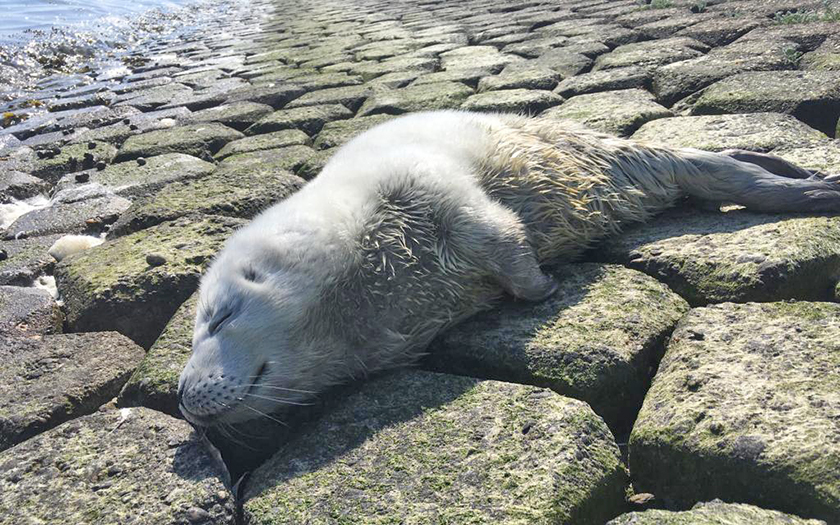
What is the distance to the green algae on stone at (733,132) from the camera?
366cm

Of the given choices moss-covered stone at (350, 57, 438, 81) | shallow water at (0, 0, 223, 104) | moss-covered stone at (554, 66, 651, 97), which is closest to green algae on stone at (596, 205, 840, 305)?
Result: moss-covered stone at (554, 66, 651, 97)

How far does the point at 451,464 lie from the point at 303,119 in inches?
156

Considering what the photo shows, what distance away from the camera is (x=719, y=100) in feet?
14.1

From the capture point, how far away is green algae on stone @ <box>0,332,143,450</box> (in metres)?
2.50

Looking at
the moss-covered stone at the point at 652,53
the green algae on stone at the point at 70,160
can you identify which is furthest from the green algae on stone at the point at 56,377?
the moss-covered stone at the point at 652,53

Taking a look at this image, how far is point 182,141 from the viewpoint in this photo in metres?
5.36

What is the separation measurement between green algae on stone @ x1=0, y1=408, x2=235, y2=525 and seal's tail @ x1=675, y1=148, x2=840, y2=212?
227 centimetres

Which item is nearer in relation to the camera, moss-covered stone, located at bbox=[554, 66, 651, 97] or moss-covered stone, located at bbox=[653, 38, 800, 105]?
moss-covered stone, located at bbox=[653, 38, 800, 105]

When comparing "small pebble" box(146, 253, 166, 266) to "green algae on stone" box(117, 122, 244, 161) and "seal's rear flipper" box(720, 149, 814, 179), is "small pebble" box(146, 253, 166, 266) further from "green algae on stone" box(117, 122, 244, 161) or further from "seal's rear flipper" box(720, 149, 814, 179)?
"seal's rear flipper" box(720, 149, 814, 179)

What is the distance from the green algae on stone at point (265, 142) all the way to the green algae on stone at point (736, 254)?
2.59m

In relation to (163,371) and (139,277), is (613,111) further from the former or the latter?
(163,371)

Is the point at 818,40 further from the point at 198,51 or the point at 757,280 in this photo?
the point at 198,51

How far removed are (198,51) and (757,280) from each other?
10.1m

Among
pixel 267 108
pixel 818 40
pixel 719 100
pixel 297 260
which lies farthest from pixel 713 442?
pixel 267 108
